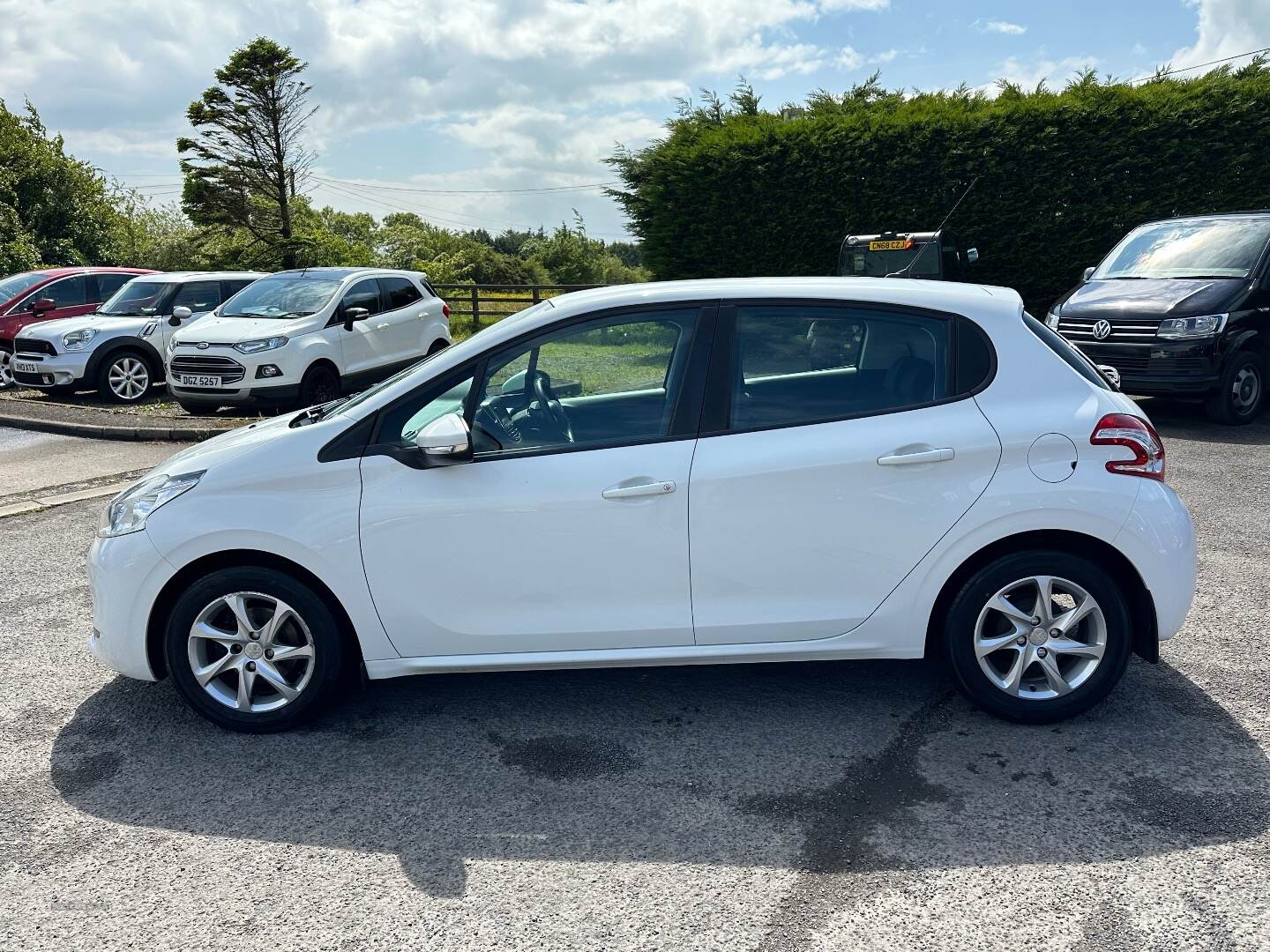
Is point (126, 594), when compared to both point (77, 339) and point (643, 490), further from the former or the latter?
point (77, 339)

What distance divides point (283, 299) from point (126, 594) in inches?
370

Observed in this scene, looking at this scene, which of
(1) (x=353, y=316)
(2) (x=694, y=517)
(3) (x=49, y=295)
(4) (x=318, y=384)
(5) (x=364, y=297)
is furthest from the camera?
(3) (x=49, y=295)

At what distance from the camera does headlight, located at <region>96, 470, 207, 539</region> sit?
3.94m

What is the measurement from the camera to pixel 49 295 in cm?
1612

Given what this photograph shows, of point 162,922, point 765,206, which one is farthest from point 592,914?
point 765,206

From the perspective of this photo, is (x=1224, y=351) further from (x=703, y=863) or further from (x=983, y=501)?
(x=703, y=863)

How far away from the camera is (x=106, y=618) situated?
3.99 metres

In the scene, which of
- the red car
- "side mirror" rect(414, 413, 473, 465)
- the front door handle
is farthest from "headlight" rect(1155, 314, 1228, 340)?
the red car

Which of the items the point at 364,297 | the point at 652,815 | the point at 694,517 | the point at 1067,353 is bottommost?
the point at 652,815

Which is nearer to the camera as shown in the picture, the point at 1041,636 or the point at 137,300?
the point at 1041,636

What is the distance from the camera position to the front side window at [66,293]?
52.7 feet

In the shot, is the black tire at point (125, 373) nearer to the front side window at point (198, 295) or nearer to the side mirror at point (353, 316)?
the front side window at point (198, 295)

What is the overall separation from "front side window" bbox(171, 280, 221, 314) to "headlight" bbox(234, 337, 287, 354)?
3.68 m

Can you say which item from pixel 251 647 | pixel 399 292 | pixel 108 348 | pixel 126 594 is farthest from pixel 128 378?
pixel 251 647
